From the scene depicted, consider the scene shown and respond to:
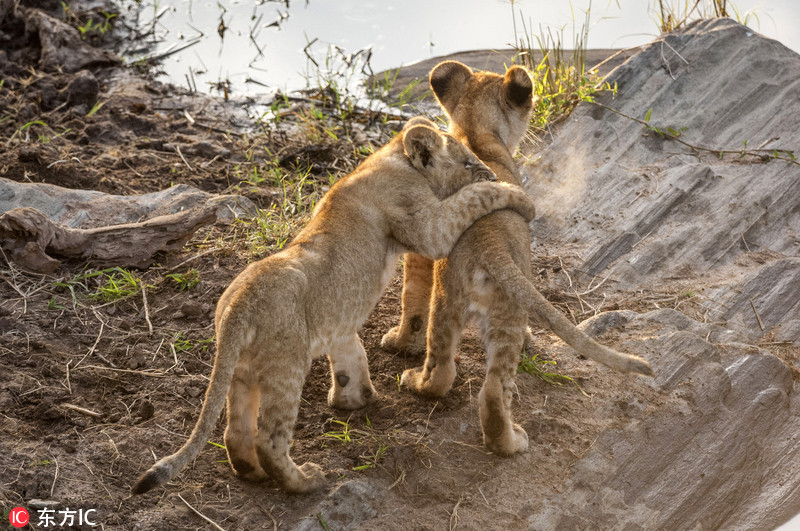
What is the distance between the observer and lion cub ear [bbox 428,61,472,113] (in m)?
5.97

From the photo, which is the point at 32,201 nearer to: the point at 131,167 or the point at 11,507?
the point at 131,167

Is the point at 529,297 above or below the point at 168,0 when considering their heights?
below

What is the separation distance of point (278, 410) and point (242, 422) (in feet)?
0.96

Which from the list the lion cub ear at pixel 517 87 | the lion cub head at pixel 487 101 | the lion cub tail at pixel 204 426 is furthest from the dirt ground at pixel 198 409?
the lion cub ear at pixel 517 87

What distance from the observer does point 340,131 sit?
868 centimetres

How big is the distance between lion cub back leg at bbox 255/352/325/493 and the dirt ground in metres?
0.29

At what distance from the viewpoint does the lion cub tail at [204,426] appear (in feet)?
11.7

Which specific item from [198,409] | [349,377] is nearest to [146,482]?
[198,409]

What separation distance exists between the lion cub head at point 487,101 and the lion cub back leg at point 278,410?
2239mm

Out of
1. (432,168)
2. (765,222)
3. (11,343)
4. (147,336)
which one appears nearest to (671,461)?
(432,168)

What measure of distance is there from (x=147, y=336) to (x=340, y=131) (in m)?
3.67

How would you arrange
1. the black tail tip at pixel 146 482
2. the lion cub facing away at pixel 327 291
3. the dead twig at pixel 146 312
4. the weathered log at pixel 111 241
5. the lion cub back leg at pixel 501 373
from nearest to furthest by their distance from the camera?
the black tail tip at pixel 146 482 → the lion cub facing away at pixel 327 291 → the lion cub back leg at pixel 501 373 → the dead twig at pixel 146 312 → the weathered log at pixel 111 241

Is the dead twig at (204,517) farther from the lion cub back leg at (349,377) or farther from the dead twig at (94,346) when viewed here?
the dead twig at (94,346)

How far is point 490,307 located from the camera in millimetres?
4645
